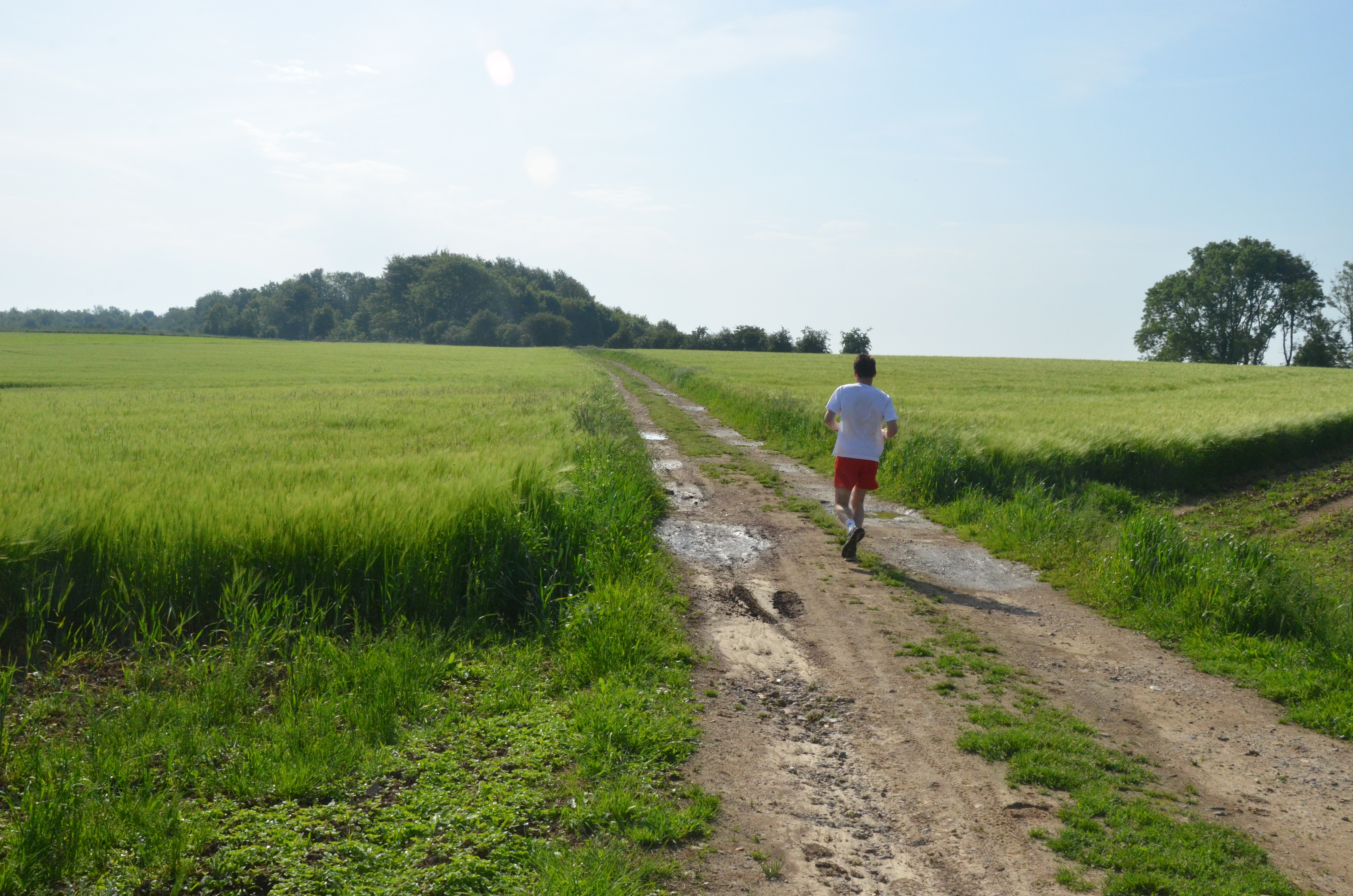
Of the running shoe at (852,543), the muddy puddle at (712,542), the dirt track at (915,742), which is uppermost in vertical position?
the running shoe at (852,543)

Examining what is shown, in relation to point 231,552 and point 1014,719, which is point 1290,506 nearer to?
point 1014,719

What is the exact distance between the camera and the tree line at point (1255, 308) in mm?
89125

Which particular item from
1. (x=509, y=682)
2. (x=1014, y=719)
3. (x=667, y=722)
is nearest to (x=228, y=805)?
(x=509, y=682)

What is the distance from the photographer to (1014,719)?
463 centimetres

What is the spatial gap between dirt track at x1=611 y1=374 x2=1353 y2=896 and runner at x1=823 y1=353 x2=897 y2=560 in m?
0.70

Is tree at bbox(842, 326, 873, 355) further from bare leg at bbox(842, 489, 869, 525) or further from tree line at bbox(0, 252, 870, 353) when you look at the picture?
bare leg at bbox(842, 489, 869, 525)

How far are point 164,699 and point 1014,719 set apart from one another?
15.6ft

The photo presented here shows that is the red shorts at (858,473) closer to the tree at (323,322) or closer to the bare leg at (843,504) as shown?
the bare leg at (843,504)

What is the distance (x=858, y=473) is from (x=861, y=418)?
0.58 m

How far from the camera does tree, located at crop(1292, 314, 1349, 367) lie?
291ft

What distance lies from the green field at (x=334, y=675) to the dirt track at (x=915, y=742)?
354 millimetres

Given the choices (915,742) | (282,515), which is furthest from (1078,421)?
(282,515)

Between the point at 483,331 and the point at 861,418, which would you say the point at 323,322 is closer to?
the point at 483,331

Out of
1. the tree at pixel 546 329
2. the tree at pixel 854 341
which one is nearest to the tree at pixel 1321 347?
the tree at pixel 854 341
